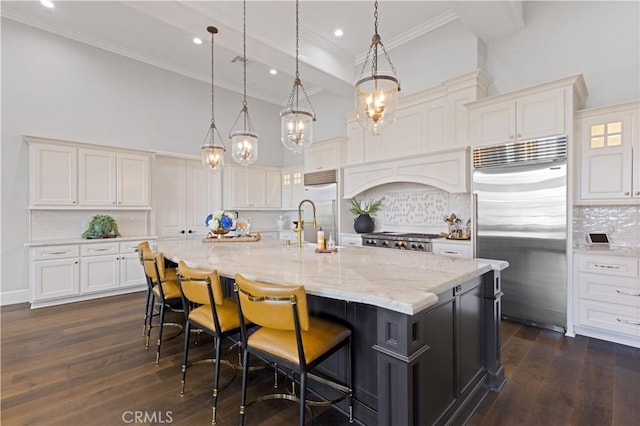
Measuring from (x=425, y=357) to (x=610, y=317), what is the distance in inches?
105

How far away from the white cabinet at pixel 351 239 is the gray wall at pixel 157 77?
8.41 ft

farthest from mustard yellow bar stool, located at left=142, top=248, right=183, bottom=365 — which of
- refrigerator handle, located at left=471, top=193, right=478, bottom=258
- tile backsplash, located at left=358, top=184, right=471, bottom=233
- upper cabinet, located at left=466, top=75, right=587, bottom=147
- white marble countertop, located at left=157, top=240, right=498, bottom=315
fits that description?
upper cabinet, located at left=466, top=75, right=587, bottom=147

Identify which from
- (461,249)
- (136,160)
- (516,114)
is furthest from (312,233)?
(516,114)

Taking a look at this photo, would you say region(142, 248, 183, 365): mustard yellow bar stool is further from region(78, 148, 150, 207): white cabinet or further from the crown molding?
the crown molding

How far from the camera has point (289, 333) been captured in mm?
1710

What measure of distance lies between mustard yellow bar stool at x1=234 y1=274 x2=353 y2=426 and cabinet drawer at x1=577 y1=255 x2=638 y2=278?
2792 mm

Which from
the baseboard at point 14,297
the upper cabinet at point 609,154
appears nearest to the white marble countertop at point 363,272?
the upper cabinet at point 609,154

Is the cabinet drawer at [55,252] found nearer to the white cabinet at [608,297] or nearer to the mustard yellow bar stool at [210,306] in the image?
the mustard yellow bar stool at [210,306]

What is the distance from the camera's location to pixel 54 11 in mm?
4242

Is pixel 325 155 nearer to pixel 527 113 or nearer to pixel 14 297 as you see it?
pixel 527 113

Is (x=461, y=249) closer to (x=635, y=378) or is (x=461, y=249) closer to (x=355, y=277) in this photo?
(x=635, y=378)

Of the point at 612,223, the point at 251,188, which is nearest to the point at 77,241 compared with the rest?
the point at 251,188

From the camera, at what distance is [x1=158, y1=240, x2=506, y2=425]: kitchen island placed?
1.38m

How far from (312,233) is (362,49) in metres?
3.36
